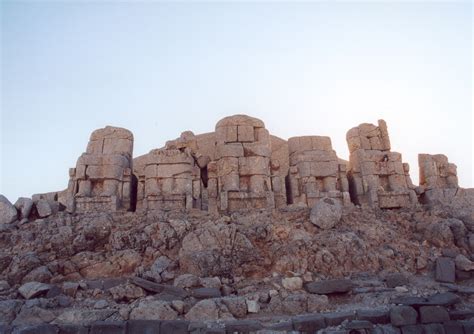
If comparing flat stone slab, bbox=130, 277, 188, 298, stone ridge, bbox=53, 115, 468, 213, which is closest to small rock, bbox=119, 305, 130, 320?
flat stone slab, bbox=130, 277, 188, 298

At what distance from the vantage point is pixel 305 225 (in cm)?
1001

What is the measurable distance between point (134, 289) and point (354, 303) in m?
4.55

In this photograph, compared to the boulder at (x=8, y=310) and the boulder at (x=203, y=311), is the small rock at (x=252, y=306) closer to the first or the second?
the boulder at (x=203, y=311)

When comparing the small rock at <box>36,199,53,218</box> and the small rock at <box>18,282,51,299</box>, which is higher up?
the small rock at <box>36,199,53,218</box>

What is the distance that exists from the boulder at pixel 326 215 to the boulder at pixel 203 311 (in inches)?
159

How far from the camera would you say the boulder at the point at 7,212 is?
33.6 feet

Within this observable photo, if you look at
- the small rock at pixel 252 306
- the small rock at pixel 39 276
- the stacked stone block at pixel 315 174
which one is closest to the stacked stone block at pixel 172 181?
the stacked stone block at pixel 315 174

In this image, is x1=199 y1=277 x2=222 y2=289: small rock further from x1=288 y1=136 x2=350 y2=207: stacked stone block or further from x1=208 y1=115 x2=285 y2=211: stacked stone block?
x1=288 y1=136 x2=350 y2=207: stacked stone block

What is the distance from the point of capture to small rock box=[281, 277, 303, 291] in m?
7.87

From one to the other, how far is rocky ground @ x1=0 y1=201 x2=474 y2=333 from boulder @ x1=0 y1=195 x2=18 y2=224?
0.32 meters

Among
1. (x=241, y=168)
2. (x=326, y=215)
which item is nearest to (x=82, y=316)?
(x=326, y=215)

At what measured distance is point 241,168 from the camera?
39.8 feet

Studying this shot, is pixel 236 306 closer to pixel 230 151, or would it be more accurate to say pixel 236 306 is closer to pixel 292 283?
pixel 292 283

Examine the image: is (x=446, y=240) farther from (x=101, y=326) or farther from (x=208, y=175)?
(x=101, y=326)
